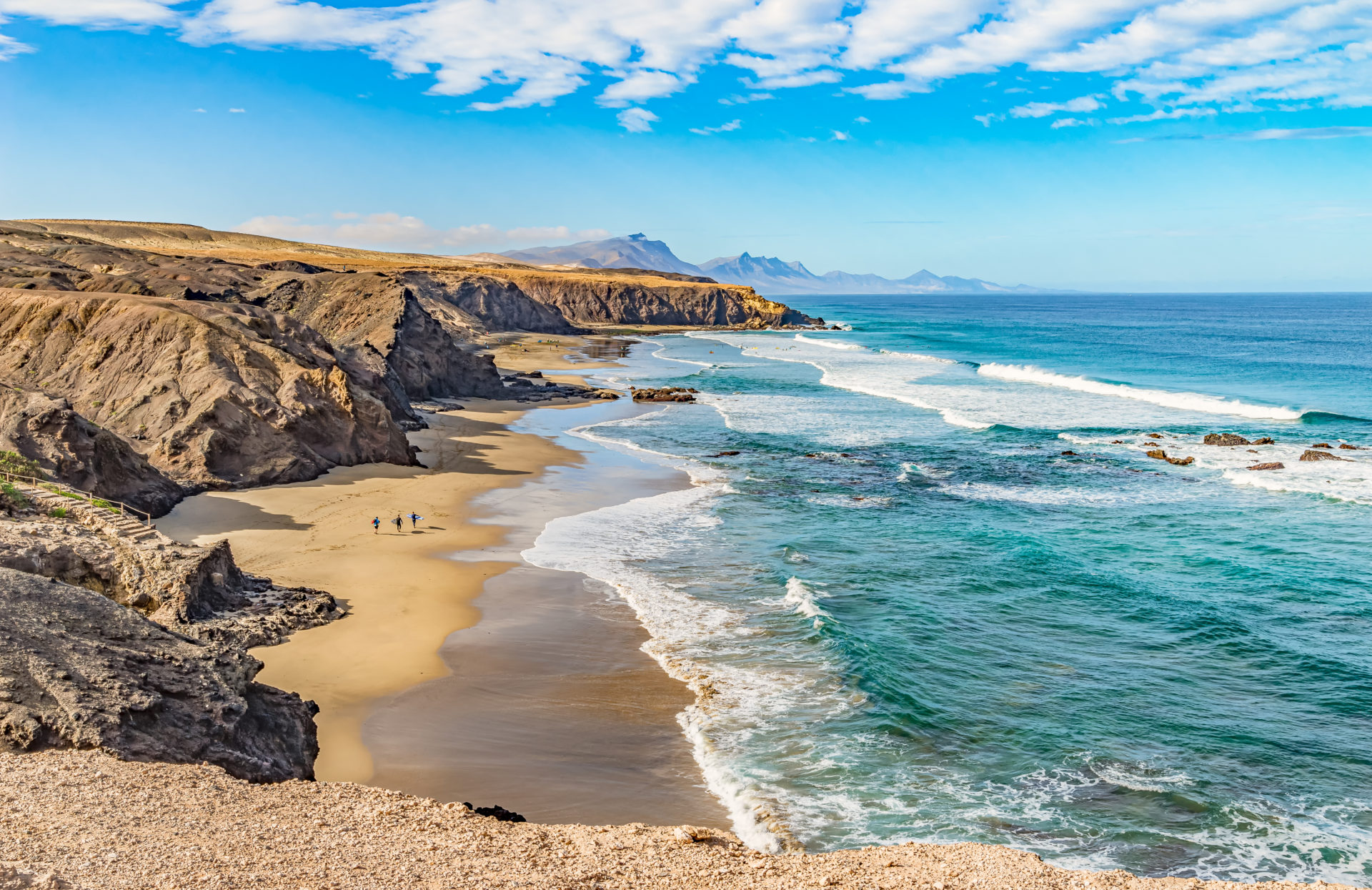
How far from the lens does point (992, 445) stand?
140ft

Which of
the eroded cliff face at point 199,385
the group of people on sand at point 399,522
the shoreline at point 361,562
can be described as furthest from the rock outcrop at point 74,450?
the group of people on sand at point 399,522

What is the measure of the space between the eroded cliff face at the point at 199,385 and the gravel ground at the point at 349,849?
18992 millimetres

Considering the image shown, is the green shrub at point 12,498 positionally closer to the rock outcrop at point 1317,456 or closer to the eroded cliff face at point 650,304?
the rock outcrop at point 1317,456


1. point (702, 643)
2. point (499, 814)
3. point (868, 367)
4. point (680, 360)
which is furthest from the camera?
point (680, 360)

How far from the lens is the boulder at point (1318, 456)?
3806 cm

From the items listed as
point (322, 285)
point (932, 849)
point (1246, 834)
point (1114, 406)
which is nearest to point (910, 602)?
point (1246, 834)

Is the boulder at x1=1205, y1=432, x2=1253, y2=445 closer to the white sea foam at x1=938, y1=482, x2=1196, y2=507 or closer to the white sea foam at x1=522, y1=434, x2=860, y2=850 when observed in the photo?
Answer: the white sea foam at x1=938, y1=482, x2=1196, y2=507

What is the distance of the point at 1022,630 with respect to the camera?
19.7m

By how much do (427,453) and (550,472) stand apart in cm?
523

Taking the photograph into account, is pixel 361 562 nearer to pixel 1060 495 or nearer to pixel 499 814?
pixel 499 814

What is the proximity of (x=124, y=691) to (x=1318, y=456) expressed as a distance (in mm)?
42649

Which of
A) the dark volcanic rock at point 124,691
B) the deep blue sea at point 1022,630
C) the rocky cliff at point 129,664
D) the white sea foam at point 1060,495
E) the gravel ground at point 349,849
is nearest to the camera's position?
the gravel ground at point 349,849

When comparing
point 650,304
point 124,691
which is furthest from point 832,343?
point 124,691

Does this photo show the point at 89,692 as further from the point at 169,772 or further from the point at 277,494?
the point at 277,494
